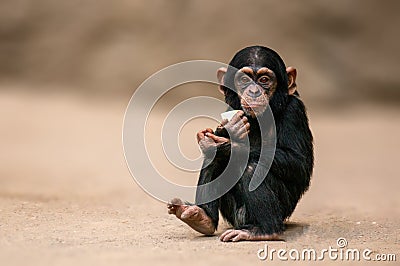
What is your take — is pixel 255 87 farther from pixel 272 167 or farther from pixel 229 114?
pixel 272 167

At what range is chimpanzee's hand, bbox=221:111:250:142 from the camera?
4.34m

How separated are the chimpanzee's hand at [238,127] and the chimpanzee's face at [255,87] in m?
0.18

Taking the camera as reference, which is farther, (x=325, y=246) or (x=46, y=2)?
(x=46, y=2)

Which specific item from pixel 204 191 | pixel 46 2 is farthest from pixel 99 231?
pixel 46 2

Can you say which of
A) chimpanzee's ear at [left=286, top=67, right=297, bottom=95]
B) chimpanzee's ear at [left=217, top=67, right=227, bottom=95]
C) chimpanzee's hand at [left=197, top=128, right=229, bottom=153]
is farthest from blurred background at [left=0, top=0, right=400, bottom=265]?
chimpanzee's hand at [left=197, top=128, right=229, bottom=153]

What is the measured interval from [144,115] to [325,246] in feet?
19.4

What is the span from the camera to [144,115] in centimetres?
990

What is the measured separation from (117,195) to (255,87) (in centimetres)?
245

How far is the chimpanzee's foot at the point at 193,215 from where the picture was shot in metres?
4.40

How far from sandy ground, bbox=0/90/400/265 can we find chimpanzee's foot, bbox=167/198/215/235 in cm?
9

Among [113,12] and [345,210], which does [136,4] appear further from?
[345,210]

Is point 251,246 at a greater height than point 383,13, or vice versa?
point 383,13

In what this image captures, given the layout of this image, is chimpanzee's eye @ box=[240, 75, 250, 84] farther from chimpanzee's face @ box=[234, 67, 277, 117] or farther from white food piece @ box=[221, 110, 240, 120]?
white food piece @ box=[221, 110, 240, 120]

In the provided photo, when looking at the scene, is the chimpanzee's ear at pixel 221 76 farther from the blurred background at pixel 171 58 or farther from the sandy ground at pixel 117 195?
the blurred background at pixel 171 58
